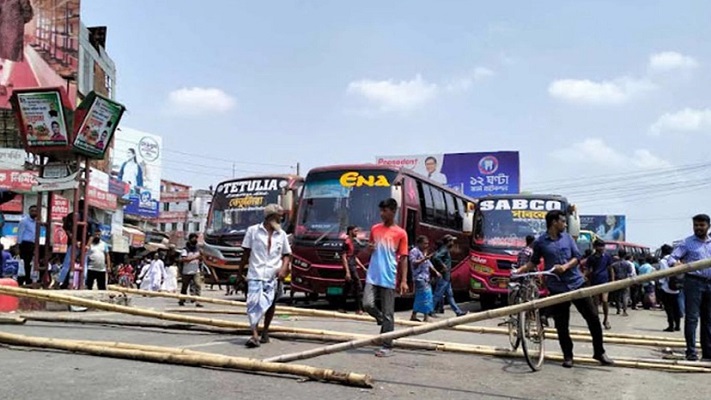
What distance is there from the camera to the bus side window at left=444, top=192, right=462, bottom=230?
59.9ft

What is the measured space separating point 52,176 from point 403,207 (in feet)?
23.1

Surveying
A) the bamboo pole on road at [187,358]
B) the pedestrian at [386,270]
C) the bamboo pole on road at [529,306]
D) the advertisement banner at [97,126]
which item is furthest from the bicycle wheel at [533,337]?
the advertisement banner at [97,126]

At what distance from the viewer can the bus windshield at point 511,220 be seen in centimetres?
1548

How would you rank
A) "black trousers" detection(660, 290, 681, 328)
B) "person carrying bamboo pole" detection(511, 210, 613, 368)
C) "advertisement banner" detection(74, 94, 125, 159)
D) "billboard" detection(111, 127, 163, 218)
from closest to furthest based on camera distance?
"person carrying bamboo pole" detection(511, 210, 613, 368), "advertisement banner" detection(74, 94, 125, 159), "black trousers" detection(660, 290, 681, 328), "billboard" detection(111, 127, 163, 218)

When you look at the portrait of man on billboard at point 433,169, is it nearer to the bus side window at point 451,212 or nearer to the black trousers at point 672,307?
the bus side window at point 451,212

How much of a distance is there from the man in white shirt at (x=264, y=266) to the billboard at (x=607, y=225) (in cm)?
6871

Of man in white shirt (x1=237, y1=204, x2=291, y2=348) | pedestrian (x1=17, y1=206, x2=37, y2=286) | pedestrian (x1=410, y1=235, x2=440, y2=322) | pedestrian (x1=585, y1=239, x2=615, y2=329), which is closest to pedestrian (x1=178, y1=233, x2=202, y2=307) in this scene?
pedestrian (x1=17, y1=206, x2=37, y2=286)

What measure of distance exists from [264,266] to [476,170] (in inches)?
1300

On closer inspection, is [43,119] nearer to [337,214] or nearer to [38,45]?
[337,214]

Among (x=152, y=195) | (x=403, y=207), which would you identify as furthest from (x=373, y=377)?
(x=152, y=195)

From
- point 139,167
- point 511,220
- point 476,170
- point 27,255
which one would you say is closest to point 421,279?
point 511,220

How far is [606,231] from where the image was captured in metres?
72.9

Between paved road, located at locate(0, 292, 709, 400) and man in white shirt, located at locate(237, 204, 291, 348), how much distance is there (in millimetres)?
338

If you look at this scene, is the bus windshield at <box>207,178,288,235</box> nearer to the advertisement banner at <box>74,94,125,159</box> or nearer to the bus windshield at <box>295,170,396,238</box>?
the bus windshield at <box>295,170,396,238</box>
